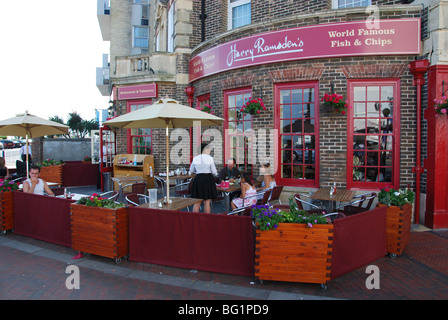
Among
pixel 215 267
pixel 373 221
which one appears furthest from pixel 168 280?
pixel 373 221

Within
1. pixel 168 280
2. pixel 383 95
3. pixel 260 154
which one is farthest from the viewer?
pixel 260 154

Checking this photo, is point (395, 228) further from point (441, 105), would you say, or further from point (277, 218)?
point (441, 105)

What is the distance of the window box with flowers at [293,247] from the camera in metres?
3.96

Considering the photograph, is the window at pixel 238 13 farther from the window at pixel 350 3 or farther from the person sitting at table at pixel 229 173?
the person sitting at table at pixel 229 173

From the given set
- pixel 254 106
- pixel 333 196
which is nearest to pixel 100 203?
pixel 333 196

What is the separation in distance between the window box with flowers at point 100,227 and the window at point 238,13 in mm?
8032

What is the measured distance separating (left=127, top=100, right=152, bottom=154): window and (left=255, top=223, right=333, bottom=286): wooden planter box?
343 inches

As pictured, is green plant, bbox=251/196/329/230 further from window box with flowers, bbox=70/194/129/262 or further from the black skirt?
the black skirt

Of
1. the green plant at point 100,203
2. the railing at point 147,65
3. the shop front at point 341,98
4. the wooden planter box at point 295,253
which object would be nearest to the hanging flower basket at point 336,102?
the shop front at point 341,98

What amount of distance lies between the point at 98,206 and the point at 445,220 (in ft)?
23.1

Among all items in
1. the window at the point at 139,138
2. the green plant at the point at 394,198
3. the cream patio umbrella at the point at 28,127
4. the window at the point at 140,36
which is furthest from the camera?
the window at the point at 140,36

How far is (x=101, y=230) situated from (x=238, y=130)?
536 centimetres

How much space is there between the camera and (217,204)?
30.8 feet
